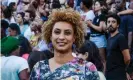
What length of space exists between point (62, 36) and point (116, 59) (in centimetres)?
416

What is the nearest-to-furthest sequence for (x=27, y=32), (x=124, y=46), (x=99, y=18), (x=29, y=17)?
(x=124, y=46) < (x=99, y=18) < (x=27, y=32) < (x=29, y=17)

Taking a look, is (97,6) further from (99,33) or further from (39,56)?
(39,56)

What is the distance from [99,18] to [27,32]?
7.50ft

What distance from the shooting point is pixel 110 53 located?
8.79 meters

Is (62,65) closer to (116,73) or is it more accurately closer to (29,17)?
(116,73)

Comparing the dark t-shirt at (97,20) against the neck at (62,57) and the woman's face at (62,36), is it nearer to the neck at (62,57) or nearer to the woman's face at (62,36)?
the woman's face at (62,36)

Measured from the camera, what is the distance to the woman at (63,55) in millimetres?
4570

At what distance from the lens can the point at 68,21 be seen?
4.76 metres

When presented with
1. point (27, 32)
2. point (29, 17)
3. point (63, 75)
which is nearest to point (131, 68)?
point (27, 32)

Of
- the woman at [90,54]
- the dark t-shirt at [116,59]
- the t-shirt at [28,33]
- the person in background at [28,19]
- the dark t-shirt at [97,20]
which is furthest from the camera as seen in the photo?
the person in background at [28,19]

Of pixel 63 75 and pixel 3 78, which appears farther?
pixel 3 78

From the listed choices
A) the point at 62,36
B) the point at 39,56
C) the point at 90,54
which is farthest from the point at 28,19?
the point at 62,36

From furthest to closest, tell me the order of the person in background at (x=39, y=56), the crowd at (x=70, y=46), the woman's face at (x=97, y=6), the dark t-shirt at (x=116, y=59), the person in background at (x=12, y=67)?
1. the woman's face at (x=97, y=6)
2. the dark t-shirt at (x=116, y=59)
3. the person in background at (x=39, y=56)
4. the person in background at (x=12, y=67)
5. the crowd at (x=70, y=46)

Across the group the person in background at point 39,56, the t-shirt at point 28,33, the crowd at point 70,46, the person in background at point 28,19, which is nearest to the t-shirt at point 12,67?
the crowd at point 70,46
